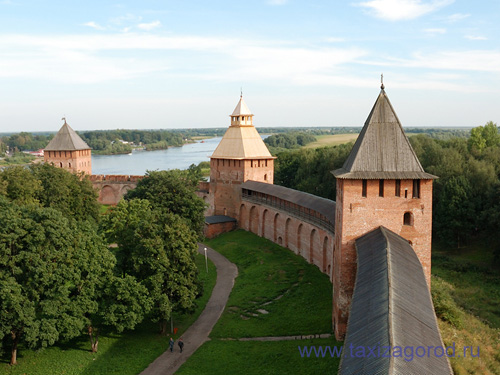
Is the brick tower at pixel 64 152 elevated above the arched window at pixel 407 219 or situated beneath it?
elevated above

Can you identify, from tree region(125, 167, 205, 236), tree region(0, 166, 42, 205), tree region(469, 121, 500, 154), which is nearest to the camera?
tree region(0, 166, 42, 205)

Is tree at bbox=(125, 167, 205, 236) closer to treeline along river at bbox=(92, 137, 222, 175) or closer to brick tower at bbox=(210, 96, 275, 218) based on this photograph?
brick tower at bbox=(210, 96, 275, 218)

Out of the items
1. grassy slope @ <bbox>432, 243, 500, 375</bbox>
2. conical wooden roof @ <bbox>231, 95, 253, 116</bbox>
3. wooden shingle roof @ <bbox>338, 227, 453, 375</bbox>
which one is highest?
conical wooden roof @ <bbox>231, 95, 253, 116</bbox>

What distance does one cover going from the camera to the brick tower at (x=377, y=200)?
50.3 feet

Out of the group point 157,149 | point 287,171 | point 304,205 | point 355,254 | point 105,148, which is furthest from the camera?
point 157,149

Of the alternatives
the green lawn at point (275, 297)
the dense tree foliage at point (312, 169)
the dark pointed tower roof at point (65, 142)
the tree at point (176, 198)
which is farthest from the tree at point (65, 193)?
the dense tree foliage at point (312, 169)

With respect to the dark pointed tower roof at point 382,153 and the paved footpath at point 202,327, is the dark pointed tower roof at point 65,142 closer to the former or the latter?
the paved footpath at point 202,327

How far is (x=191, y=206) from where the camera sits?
28.0 metres

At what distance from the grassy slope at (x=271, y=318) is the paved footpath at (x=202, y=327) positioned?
315 mm

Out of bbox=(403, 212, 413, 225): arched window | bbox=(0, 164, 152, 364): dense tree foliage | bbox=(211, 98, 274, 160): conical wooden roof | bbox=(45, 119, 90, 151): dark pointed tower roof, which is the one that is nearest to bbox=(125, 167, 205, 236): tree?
bbox=(211, 98, 274, 160): conical wooden roof

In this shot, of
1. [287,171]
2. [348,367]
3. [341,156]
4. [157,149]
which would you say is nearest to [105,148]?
[157,149]

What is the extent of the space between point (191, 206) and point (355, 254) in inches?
559

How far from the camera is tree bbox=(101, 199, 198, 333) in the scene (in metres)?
17.7

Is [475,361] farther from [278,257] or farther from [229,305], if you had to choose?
[278,257]
